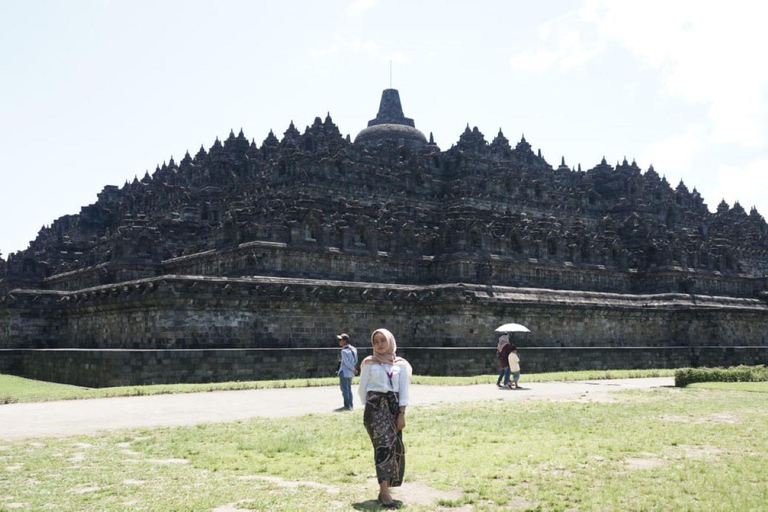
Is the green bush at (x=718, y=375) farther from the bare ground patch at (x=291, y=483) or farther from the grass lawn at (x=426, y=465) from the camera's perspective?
the bare ground patch at (x=291, y=483)

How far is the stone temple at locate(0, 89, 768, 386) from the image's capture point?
112 feet

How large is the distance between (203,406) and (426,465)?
1089 cm

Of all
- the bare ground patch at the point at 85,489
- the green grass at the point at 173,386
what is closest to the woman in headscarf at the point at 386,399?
the bare ground patch at the point at 85,489

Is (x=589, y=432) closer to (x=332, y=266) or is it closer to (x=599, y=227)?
(x=332, y=266)

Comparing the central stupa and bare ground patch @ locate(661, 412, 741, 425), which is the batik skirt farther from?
the central stupa

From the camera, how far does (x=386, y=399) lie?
1055 cm

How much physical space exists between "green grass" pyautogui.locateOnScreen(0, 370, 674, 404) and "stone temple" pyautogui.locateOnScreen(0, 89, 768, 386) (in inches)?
64.1

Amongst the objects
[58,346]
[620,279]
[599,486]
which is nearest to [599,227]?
[620,279]

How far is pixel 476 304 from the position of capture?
130ft

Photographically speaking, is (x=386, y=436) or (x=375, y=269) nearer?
(x=386, y=436)

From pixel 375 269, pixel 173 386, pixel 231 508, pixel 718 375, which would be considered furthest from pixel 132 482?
pixel 375 269

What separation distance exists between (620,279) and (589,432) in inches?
1516

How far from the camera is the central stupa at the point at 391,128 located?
62688mm

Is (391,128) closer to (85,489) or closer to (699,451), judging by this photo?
(699,451)
